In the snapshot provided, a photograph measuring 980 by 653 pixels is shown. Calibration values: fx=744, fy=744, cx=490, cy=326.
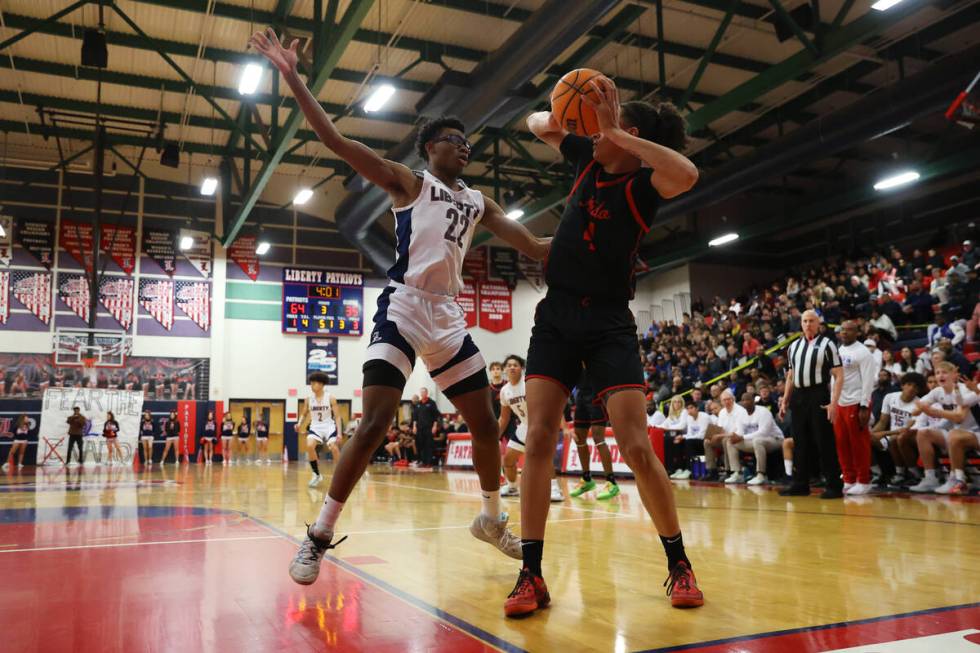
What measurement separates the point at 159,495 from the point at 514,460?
4438mm

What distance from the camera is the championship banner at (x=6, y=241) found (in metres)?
23.0

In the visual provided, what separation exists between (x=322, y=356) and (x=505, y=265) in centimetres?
772

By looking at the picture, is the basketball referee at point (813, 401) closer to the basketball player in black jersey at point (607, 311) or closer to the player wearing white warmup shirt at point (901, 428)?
the player wearing white warmup shirt at point (901, 428)

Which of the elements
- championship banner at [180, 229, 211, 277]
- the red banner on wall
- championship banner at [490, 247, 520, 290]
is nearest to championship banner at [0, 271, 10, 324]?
championship banner at [180, 229, 211, 277]

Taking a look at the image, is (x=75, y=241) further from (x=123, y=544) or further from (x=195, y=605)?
(x=195, y=605)

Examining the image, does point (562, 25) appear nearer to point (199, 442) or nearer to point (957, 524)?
point (957, 524)

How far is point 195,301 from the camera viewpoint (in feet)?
82.1

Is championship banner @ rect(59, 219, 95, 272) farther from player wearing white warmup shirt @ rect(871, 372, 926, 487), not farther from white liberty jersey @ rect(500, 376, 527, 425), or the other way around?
player wearing white warmup shirt @ rect(871, 372, 926, 487)

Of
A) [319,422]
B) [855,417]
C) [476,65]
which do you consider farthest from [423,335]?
[476,65]

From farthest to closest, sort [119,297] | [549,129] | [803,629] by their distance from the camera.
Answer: [119,297], [549,129], [803,629]

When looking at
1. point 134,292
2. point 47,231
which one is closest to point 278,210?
point 134,292

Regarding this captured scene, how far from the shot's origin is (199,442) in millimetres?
24016

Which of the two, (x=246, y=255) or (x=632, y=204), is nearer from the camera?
(x=632, y=204)

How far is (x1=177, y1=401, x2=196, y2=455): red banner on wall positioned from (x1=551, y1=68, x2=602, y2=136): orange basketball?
76.5 ft
